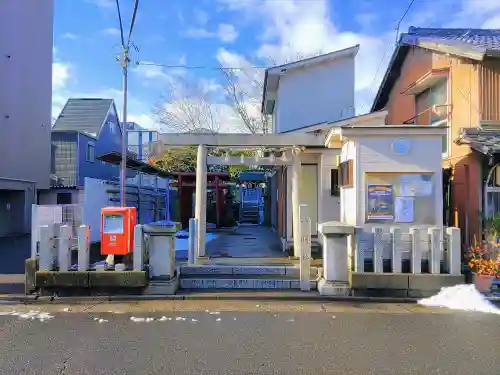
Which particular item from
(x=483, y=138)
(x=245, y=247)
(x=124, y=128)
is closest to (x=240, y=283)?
(x=245, y=247)

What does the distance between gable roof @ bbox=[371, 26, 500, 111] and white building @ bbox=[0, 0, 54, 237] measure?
1524cm

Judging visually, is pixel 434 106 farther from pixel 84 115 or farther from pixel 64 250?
pixel 84 115

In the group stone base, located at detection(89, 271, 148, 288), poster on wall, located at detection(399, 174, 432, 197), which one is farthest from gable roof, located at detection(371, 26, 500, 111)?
stone base, located at detection(89, 271, 148, 288)

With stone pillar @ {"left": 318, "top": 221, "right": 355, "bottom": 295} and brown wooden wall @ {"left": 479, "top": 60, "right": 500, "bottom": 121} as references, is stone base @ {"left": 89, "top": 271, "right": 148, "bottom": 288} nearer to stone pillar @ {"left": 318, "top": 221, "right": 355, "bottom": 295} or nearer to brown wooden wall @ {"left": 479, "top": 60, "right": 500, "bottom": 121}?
stone pillar @ {"left": 318, "top": 221, "right": 355, "bottom": 295}

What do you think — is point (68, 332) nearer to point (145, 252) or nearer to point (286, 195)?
point (145, 252)

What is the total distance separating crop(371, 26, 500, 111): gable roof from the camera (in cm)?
921

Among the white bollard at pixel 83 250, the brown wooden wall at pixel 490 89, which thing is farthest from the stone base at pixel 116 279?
the brown wooden wall at pixel 490 89

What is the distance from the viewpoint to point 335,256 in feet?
25.7

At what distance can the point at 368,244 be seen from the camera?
7953 mm

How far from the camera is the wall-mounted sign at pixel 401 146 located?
822cm

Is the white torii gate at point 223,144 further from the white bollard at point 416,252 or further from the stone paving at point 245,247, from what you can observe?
the white bollard at point 416,252

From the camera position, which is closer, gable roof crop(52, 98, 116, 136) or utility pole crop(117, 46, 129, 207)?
utility pole crop(117, 46, 129, 207)

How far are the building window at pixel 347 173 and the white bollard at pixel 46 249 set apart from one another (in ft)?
18.6

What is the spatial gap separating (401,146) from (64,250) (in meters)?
6.46
